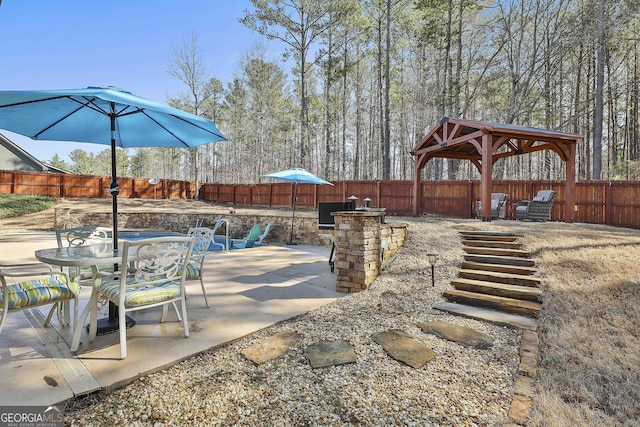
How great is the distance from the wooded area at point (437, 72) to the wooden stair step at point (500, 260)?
29.7 feet

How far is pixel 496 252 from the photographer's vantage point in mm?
4547

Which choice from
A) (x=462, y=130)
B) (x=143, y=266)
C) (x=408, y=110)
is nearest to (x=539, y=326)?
(x=143, y=266)

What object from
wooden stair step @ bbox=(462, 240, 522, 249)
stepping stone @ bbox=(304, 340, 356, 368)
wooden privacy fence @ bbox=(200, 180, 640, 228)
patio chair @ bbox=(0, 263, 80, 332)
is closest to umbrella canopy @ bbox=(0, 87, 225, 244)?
patio chair @ bbox=(0, 263, 80, 332)

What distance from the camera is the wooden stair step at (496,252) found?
4.40m

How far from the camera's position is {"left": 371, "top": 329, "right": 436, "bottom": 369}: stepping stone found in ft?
7.00

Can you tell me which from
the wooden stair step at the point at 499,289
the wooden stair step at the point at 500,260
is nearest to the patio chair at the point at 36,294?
the wooden stair step at the point at 499,289

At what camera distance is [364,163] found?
25922 millimetres

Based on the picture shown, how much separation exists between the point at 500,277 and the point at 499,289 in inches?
15.4

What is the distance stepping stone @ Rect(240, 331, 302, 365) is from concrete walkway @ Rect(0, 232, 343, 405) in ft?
0.74

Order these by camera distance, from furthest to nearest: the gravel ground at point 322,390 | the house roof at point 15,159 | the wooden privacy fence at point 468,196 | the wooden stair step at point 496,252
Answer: the house roof at point 15,159
the wooden privacy fence at point 468,196
the wooden stair step at point 496,252
the gravel ground at point 322,390

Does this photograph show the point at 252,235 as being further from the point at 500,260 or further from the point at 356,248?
the point at 500,260

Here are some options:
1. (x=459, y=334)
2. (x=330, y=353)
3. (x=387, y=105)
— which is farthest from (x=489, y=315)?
(x=387, y=105)

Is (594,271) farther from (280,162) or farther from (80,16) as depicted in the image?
(280,162)

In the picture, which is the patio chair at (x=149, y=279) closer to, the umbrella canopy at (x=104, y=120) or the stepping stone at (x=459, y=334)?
the umbrella canopy at (x=104, y=120)
